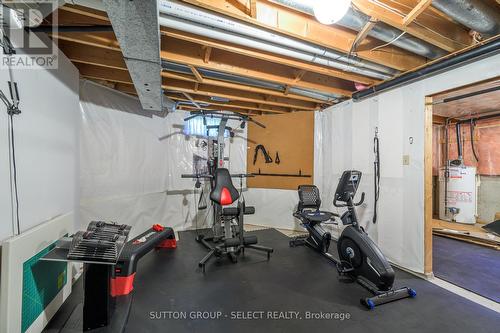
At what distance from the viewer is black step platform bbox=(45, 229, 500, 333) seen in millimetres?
1786

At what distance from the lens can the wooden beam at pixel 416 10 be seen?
5.07ft

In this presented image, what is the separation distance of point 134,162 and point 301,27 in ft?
10.2

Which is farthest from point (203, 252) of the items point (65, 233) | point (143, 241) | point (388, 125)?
point (388, 125)

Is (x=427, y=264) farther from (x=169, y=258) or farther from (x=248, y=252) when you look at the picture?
(x=169, y=258)

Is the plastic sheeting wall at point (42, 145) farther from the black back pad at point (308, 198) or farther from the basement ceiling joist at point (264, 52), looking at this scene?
the black back pad at point (308, 198)

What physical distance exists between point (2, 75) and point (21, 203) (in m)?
0.87

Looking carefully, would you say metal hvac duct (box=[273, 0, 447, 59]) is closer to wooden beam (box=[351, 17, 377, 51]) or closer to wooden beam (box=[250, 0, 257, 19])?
wooden beam (box=[351, 17, 377, 51])

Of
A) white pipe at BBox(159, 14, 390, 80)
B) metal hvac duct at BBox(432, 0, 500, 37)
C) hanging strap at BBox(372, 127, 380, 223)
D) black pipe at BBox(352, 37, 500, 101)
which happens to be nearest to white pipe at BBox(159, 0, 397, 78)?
white pipe at BBox(159, 14, 390, 80)

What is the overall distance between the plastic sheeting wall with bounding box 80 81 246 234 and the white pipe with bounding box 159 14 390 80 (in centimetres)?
190

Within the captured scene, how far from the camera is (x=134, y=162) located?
12.0ft

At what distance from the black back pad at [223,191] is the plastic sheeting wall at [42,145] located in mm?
1613

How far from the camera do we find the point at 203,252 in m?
3.31

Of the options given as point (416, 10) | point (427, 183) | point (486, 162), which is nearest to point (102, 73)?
point (416, 10)

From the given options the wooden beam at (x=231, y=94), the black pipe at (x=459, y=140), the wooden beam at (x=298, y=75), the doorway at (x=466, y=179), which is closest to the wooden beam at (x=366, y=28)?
the wooden beam at (x=298, y=75)
